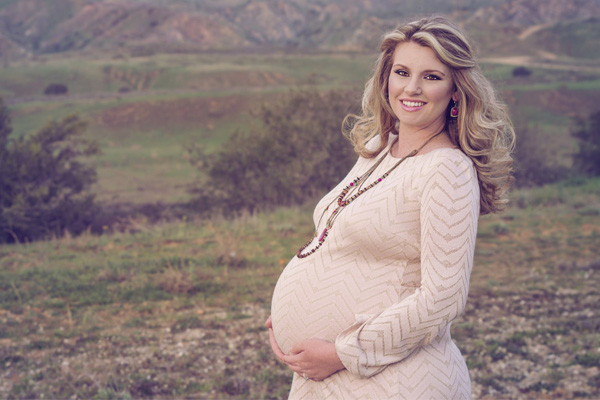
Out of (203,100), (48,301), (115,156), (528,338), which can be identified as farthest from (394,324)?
(203,100)

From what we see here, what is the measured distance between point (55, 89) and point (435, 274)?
54387 mm

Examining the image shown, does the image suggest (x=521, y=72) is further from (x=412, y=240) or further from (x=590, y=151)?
(x=412, y=240)

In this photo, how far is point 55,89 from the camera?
50094mm

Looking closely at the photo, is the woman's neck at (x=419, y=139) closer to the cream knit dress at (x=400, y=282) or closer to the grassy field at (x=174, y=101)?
the cream knit dress at (x=400, y=282)

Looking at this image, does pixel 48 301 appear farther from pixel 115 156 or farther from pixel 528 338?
pixel 115 156

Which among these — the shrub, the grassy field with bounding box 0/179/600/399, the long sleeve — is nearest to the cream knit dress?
the long sleeve

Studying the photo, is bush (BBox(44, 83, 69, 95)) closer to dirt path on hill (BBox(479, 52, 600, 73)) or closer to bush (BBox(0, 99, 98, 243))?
bush (BBox(0, 99, 98, 243))

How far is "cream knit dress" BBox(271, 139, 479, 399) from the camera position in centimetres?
157

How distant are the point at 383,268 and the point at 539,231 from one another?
867cm

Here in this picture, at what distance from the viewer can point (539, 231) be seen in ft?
31.2

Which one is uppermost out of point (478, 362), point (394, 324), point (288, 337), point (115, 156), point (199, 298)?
point (394, 324)

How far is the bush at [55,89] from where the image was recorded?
49.7 metres

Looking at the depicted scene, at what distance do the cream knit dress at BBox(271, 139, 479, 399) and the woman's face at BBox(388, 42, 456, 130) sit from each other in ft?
0.52

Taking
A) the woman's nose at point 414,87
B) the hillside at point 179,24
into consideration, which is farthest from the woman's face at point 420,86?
the hillside at point 179,24
